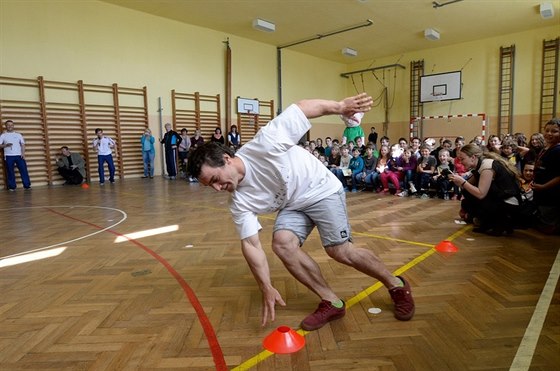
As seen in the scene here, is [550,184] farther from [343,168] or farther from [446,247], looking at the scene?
[343,168]

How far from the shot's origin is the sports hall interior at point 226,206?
1.93m

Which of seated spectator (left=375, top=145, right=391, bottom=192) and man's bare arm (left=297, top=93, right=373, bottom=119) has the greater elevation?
man's bare arm (left=297, top=93, right=373, bottom=119)

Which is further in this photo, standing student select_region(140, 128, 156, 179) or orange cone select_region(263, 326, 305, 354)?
standing student select_region(140, 128, 156, 179)

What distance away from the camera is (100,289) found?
2.68 metres

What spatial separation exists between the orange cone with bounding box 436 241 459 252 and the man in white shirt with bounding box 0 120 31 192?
9.33 m

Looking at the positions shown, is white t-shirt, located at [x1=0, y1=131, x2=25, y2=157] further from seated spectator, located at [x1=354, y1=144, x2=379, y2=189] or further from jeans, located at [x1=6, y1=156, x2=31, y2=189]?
seated spectator, located at [x1=354, y1=144, x2=379, y2=189]

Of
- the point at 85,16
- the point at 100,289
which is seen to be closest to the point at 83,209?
the point at 100,289

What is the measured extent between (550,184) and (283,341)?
3617 millimetres

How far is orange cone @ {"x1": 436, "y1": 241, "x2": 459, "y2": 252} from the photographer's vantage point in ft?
11.2

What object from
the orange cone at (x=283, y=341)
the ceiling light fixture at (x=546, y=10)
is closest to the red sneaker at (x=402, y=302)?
the orange cone at (x=283, y=341)

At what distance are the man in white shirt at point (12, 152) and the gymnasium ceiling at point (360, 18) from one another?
4360mm

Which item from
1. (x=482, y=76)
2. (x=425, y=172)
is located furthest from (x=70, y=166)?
(x=482, y=76)

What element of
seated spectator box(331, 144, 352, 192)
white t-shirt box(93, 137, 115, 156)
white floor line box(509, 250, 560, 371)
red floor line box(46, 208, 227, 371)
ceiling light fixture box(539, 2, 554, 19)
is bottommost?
red floor line box(46, 208, 227, 371)

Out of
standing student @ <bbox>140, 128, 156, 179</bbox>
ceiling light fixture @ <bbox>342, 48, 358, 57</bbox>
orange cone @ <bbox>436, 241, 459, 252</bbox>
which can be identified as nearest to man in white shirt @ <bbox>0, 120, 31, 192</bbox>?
standing student @ <bbox>140, 128, 156, 179</bbox>
